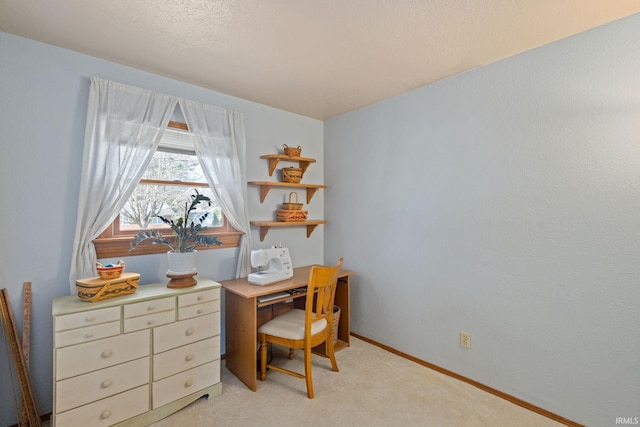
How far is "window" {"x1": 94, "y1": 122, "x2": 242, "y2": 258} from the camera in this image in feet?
7.14

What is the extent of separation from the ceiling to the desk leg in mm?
1757

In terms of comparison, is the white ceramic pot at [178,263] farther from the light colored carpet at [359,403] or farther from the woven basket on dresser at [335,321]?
the woven basket on dresser at [335,321]

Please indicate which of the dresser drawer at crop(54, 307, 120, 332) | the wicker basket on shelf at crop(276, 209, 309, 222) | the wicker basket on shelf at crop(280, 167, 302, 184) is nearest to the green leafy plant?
the dresser drawer at crop(54, 307, 120, 332)

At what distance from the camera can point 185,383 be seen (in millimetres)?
2012

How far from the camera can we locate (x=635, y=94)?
1.65 metres

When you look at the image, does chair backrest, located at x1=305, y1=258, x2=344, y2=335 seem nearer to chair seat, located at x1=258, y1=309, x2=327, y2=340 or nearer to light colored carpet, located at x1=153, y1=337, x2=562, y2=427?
chair seat, located at x1=258, y1=309, x2=327, y2=340

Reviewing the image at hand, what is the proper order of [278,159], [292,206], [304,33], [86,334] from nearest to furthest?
[86,334], [304,33], [278,159], [292,206]

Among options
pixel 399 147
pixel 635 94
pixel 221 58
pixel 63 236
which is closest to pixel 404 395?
pixel 399 147

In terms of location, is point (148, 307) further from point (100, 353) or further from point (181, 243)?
point (181, 243)

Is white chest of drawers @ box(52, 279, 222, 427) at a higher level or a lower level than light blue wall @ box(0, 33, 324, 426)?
lower

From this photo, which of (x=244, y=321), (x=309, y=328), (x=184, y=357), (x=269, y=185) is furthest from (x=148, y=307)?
(x=269, y=185)

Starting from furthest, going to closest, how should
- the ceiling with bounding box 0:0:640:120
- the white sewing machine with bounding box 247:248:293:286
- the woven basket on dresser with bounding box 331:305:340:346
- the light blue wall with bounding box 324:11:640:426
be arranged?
the woven basket on dresser with bounding box 331:305:340:346 → the white sewing machine with bounding box 247:248:293:286 → the light blue wall with bounding box 324:11:640:426 → the ceiling with bounding box 0:0:640:120

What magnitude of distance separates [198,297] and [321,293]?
0.88 m

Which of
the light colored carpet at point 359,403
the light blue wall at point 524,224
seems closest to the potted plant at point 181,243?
the light colored carpet at point 359,403
